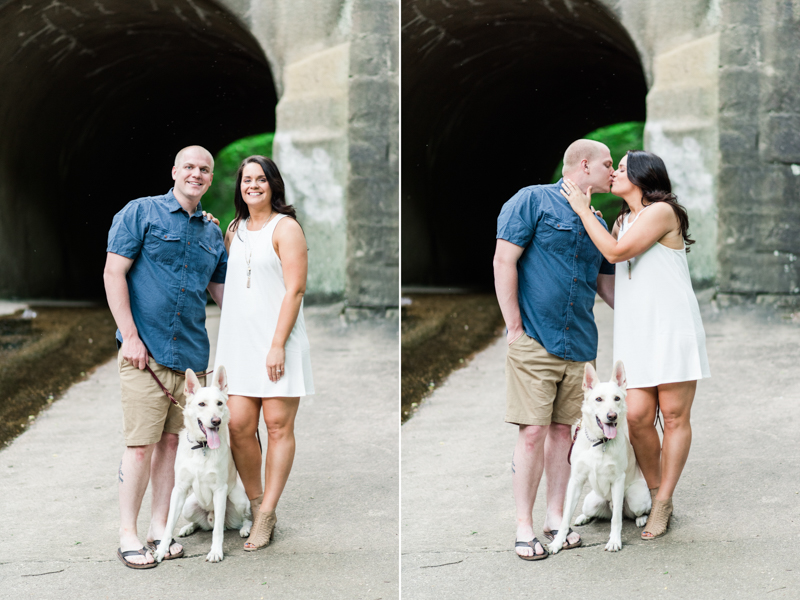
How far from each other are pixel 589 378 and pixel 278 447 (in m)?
1.45

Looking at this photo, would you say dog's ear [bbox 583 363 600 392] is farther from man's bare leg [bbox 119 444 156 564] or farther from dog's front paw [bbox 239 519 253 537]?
man's bare leg [bbox 119 444 156 564]

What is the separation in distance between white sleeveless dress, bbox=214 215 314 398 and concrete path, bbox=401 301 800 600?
103 centimetres

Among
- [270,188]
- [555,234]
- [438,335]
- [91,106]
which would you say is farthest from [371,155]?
[555,234]

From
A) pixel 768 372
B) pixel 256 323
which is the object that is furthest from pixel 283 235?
pixel 768 372

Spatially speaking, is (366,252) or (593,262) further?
(366,252)

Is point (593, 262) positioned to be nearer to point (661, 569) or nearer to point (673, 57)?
point (661, 569)

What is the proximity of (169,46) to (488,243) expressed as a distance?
4622 millimetres

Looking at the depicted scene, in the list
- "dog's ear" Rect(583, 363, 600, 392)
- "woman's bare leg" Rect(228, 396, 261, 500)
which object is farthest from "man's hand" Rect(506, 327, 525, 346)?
"woman's bare leg" Rect(228, 396, 261, 500)

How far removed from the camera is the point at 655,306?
11.2ft

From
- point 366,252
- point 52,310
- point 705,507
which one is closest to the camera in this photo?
point 705,507

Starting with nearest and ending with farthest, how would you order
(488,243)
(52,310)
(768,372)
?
(768,372) < (488,243) < (52,310)

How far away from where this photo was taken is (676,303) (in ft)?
11.2

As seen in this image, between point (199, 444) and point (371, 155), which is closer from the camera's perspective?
point (199, 444)

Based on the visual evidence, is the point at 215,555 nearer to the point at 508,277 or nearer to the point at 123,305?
the point at 123,305
